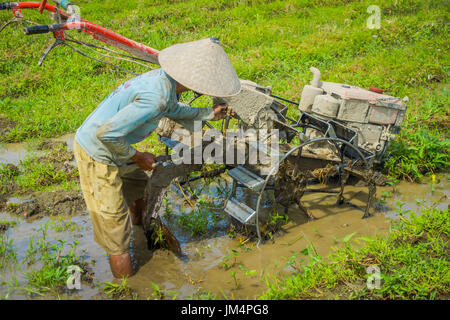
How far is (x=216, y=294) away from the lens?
134 inches

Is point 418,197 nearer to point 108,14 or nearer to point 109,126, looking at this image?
point 109,126

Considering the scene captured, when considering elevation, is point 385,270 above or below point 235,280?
above

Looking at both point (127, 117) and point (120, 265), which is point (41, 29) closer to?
point (127, 117)

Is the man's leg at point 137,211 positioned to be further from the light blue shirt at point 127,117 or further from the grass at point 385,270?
the grass at point 385,270

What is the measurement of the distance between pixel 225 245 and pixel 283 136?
1559mm

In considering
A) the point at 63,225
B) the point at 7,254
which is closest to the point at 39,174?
the point at 63,225

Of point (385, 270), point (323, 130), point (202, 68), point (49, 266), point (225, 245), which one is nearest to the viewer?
point (202, 68)

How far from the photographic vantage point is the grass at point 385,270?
127 inches

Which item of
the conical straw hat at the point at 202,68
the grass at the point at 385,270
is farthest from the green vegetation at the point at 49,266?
the conical straw hat at the point at 202,68

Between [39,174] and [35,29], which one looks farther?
[39,174]

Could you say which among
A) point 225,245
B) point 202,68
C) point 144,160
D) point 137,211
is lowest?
point 225,245

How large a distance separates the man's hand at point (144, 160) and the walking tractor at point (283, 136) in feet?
0.54

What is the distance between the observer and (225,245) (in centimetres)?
413

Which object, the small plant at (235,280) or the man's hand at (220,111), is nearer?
the small plant at (235,280)
